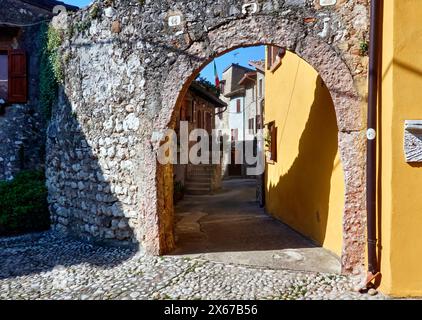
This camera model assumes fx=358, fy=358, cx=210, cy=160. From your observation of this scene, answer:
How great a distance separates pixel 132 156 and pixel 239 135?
22775 mm

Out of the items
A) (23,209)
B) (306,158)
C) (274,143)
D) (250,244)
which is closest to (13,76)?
(23,209)

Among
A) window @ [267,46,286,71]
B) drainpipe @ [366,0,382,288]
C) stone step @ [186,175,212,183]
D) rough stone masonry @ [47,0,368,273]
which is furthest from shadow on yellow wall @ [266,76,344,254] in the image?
stone step @ [186,175,212,183]

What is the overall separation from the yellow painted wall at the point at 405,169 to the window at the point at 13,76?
796 centimetres

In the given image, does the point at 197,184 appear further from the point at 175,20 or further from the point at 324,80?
the point at 324,80

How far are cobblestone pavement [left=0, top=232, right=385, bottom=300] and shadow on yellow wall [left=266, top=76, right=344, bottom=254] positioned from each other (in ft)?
4.04

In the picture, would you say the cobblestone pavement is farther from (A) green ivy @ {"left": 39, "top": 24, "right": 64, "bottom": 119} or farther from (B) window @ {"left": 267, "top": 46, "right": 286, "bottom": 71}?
(B) window @ {"left": 267, "top": 46, "right": 286, "bottom": 71}

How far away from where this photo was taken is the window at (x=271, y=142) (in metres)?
8.84

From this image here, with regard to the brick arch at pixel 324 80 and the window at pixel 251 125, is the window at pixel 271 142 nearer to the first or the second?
the brick arch at pixel 324 80

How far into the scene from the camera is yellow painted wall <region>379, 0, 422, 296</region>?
353 cm

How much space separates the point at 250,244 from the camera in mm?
5574

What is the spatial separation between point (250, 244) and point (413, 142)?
9.44 ft

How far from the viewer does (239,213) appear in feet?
30.6

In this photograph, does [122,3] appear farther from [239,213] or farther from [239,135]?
[239,135]
